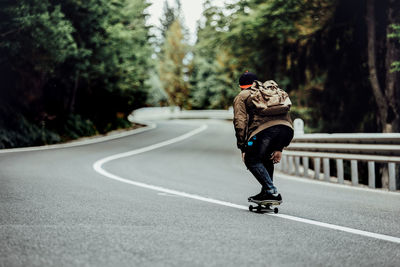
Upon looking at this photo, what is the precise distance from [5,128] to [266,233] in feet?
51.8

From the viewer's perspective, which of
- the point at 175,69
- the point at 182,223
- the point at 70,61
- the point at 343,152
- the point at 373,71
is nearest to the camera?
the point at 182,223

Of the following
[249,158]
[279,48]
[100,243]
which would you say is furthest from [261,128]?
[279,48]

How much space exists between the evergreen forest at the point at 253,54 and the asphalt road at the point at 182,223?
616 centimetres

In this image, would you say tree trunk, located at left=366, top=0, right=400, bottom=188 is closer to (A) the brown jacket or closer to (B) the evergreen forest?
(B) the evergreen forest

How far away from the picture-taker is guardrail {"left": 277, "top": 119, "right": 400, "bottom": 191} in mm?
9141

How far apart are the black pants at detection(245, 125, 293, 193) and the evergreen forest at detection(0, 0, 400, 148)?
23.5ft

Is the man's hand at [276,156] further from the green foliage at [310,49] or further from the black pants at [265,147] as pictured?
the green foliage at [310,49]

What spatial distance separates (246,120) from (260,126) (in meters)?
0.18

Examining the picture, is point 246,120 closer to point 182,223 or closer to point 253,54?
point 182,223

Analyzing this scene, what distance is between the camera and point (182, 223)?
5.21 metres

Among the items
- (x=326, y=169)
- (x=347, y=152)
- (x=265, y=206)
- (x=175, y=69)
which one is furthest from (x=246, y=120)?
(x=175, y=69)

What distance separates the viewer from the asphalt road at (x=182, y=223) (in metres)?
3.89

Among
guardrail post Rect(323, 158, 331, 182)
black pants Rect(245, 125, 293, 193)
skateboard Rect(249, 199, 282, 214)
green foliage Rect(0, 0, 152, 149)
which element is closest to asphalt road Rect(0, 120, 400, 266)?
skateboard Rect(249, 199, 282, 214)

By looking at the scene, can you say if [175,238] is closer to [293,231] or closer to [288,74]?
[293,231]
